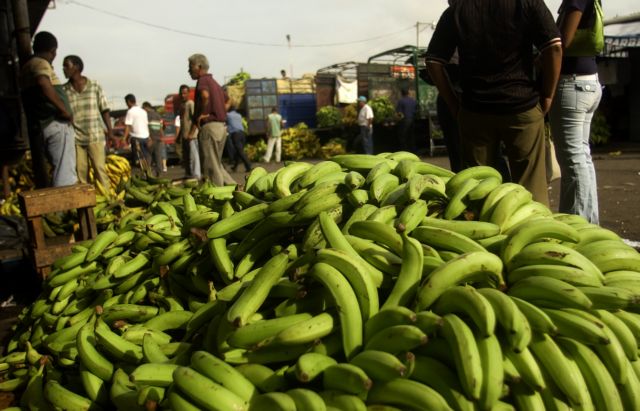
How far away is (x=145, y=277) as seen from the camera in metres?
2.79

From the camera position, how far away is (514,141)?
13.6 feet

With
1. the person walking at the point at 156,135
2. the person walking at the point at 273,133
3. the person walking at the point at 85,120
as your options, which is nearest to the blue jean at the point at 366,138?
the person walking at the point at 273,133

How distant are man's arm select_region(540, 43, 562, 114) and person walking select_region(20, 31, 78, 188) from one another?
17.2ft

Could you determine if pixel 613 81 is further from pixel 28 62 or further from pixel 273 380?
pixel 273 380

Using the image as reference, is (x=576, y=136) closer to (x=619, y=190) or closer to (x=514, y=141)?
(x=514, y=141)

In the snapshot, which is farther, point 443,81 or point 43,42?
point 43,42

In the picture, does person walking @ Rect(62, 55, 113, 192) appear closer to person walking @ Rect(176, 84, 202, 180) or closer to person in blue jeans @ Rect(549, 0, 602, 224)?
person walking @ Rect(176, 84, 202, 180)

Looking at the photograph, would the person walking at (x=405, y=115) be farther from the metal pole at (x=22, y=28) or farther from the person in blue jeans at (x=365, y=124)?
the metal pole at (x=22, y=28)

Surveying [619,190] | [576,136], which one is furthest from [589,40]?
[619,190]

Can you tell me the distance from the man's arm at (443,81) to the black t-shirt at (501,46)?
258 mm

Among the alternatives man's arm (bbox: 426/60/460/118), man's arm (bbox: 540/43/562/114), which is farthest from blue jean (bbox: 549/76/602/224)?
man's arm (bbox: 426/60/460/118)

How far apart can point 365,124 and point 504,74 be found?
1350 centimetres

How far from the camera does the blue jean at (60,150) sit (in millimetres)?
6547

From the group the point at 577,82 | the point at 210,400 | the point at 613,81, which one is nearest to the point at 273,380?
the point at 210,400
